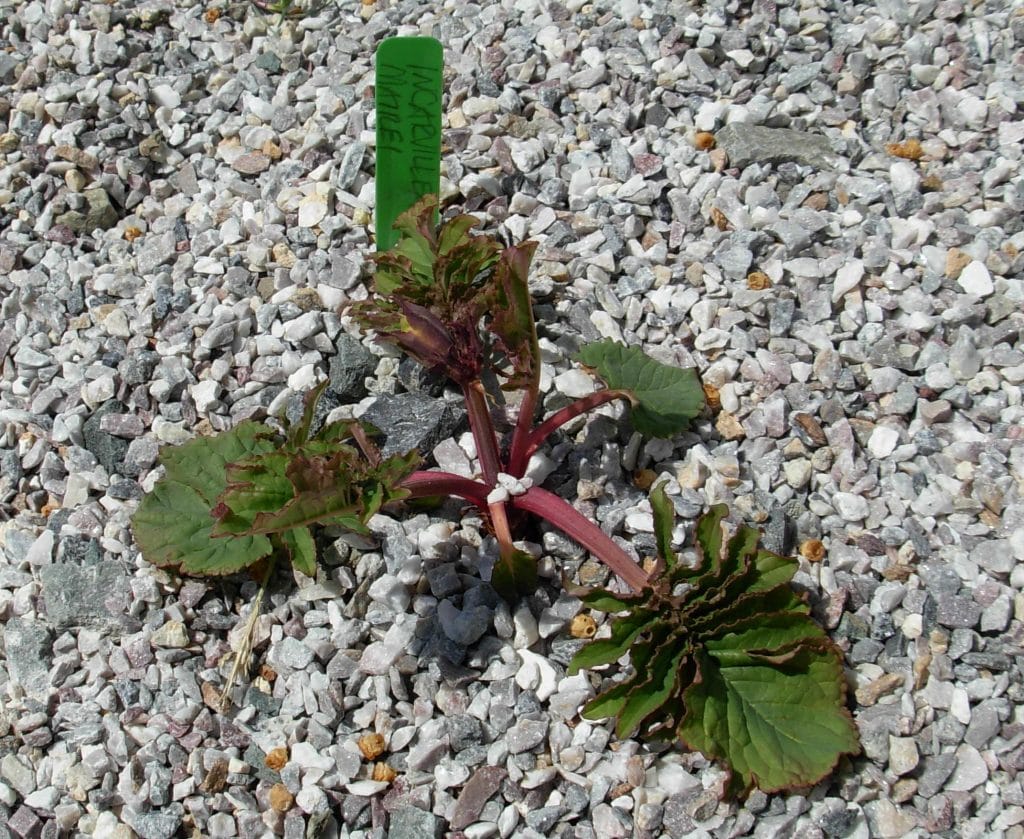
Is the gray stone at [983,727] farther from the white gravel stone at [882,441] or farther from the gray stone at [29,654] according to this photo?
the gray stone at [29,654]

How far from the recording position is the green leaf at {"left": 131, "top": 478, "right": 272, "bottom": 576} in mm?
2352

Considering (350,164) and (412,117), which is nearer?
(412,117)

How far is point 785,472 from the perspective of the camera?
2.56 m

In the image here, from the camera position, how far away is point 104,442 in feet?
8.88

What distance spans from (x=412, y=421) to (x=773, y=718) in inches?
40.3

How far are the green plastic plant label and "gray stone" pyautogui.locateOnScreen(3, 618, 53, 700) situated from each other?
1.19 metres

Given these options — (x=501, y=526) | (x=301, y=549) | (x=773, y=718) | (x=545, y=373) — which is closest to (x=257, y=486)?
(x=301, y=549)

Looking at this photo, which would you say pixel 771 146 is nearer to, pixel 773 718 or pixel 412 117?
pixel 412 117

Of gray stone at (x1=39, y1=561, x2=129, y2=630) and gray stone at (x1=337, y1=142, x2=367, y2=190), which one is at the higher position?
gray stone at (x1=337, y1=142, x2=367, y2=190)

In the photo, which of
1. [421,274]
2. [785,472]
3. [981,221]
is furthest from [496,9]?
[785,472]

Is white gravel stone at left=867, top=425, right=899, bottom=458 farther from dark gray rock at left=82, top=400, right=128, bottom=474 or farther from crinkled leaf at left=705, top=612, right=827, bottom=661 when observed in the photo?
dark gray rock at left=82, top=400, right=128, bottom=474

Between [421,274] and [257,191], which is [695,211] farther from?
[257,191]

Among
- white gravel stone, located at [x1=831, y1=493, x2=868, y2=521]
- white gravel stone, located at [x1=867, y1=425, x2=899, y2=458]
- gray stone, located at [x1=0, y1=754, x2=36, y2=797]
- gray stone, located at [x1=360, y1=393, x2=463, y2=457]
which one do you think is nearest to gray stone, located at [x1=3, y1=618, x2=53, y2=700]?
gray stone, located at [x1=0, y1=754, x2=36, y2=797]

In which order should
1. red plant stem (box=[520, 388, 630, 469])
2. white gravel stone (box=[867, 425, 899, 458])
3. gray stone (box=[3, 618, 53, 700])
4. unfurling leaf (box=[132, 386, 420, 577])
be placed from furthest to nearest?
white gravel stone (box=[867, 425, 899, 458])
red plant stem (box=[520, 388, 630, 469])
gray stone (box=[3, 618, 53, 700])
unfurling leaf (box=[132, 386, 420, 577])
